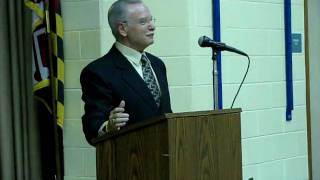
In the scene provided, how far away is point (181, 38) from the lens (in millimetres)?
2984

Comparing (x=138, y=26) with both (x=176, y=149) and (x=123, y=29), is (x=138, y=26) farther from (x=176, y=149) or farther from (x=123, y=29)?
(x=176, y=149)

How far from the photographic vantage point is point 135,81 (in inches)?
83.7

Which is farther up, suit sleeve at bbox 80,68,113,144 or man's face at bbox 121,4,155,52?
man's face at bbox 121,4,155,52

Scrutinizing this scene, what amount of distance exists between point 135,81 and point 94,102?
0.18 m

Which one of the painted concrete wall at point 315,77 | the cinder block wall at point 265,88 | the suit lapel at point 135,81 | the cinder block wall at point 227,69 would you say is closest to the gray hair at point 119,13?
the suit lapel at point 135,81

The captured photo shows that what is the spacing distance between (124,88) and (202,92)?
101 cm

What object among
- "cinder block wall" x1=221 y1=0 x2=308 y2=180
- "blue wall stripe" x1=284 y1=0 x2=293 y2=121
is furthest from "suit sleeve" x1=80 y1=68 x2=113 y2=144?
"blue wall stripe" x1=284 y1=0 x2=293 y2=121

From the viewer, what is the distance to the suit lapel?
2115 millimetres

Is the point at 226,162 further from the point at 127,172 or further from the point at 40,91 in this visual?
the point at 40,91

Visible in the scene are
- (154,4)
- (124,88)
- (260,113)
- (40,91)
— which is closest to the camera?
(124,88)

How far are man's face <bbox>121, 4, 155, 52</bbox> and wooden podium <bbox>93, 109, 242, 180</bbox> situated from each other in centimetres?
51

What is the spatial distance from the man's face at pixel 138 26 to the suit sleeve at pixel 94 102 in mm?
224

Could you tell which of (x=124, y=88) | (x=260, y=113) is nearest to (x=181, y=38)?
(x=260, y=113)

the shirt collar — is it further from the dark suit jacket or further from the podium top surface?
the podium top surface
